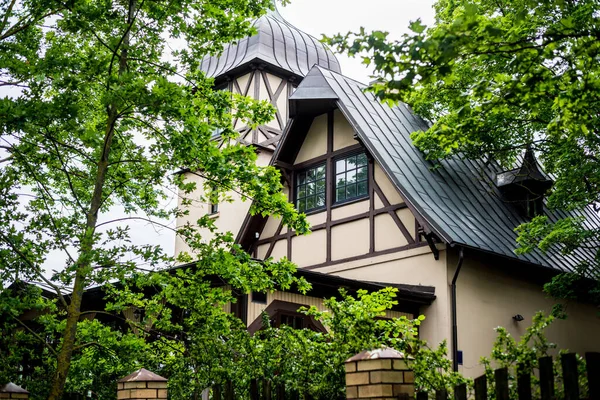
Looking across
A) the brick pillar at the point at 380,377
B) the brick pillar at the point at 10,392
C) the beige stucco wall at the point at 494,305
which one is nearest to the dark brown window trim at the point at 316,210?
the beige stucco wall at the point at 494,305

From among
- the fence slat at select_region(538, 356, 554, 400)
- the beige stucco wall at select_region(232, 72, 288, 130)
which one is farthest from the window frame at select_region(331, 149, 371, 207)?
the fence slat at select_region(538, 356, 554, 400)

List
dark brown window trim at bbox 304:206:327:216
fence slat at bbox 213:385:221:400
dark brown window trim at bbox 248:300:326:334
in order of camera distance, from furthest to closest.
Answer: dark brown window trim at bbox 304:206:327:216
dark brown window trim at bbox 248:300:326:334
fence slat at bbox 213:385:221:400

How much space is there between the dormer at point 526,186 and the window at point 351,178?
12.9ft

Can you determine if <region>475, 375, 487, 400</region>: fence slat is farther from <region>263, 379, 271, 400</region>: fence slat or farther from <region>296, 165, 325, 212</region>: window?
<region>296, 165, 325, 212</region>: window

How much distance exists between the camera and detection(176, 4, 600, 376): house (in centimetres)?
1529

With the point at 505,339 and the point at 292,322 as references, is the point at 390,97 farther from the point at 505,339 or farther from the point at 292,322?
the point at 292,322

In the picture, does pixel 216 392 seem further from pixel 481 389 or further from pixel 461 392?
pixel 481 389

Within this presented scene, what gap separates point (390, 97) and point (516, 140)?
1232 centimetres

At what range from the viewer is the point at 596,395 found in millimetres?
3855

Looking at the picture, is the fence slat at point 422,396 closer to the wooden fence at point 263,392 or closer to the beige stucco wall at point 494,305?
the wooden fence at point 263,392

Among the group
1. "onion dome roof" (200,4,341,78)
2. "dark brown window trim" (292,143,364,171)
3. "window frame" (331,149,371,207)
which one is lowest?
"window frame" (331,149,371,207)

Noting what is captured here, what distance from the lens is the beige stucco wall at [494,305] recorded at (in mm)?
15438

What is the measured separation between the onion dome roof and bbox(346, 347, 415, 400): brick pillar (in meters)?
19.4

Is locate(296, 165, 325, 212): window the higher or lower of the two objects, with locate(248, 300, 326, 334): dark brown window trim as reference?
higher
